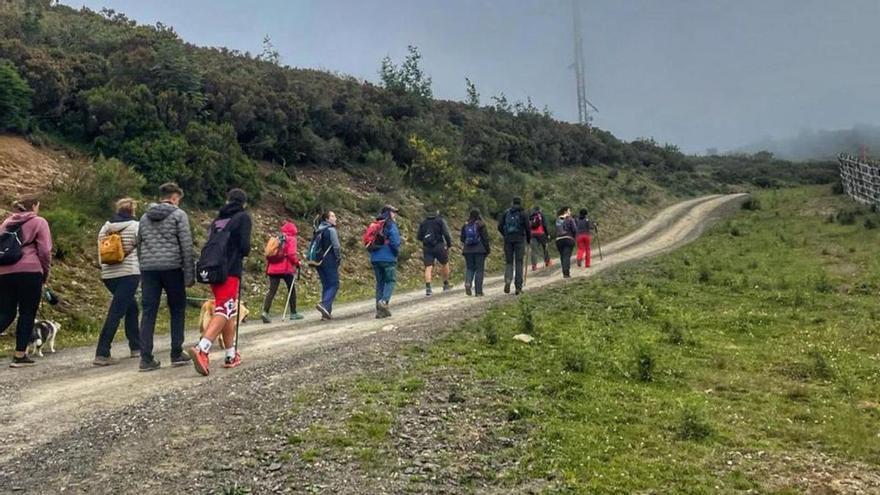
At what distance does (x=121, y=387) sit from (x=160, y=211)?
6.79 ft

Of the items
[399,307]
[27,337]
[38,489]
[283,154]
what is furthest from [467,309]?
[283,154]

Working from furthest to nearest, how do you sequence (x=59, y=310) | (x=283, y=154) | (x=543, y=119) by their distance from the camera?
(x=543, y=119) → (x=283, y=154) → (x=59, y=310)

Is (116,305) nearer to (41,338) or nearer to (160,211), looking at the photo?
(160,211)

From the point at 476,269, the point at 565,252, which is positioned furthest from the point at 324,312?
the point at 565,252

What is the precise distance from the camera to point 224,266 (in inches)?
316

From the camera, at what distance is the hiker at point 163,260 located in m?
8.38

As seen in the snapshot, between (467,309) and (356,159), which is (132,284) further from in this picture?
(356,159)

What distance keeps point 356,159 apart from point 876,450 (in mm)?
25426

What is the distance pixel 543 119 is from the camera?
55438 mm

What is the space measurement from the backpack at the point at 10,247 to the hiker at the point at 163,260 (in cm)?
164

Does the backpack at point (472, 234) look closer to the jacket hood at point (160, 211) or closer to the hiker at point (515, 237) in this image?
the hiker at point (515, 237)

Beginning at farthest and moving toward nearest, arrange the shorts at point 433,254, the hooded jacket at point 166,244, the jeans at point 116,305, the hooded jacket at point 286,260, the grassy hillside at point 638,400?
the shorts at point 433,254
the hooded jacket at point 286,260
the jeans at point 116,305
the hooded jacket at point 166,244
the grassy hillside at point 638,400

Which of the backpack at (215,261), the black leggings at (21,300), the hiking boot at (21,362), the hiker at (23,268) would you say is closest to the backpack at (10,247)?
the hiker at (23,268)

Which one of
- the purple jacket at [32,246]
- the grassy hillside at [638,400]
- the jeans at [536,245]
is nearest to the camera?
the grassy hillside at [638,400]
